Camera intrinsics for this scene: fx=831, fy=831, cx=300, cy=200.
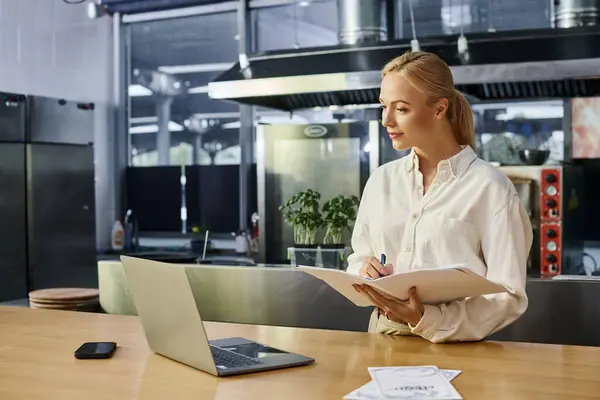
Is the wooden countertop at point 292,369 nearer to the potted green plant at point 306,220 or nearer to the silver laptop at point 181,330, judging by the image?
the silver laptop at point 181,330

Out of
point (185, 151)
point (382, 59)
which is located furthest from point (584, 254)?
point (185, 151)

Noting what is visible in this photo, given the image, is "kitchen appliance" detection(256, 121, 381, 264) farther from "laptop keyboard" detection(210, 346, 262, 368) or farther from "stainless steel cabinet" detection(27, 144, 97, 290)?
"laptop keyboard" detection(210, 346, 262, 368)

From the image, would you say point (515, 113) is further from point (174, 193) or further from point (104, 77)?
point (104, 77)

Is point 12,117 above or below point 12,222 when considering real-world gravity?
above

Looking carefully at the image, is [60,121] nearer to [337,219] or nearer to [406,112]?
[337,219]

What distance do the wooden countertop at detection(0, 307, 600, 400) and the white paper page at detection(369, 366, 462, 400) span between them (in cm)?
3

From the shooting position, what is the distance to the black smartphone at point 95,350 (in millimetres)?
1933

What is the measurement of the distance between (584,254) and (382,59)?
67.3 inches

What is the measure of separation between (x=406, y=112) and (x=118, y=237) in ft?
14.4

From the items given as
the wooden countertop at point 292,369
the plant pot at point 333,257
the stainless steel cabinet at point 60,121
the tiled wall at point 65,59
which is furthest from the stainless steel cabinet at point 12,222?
the wooden countertop at point 292,369

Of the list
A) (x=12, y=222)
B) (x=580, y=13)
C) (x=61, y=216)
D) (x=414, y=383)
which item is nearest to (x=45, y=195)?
(x=61, y=216)

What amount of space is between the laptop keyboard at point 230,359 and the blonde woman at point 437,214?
0.32 m

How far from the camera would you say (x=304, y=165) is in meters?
5.19

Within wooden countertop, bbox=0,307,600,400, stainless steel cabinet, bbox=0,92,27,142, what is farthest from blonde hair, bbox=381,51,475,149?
stainless steel cabinet, bbox=0,92,27,142
